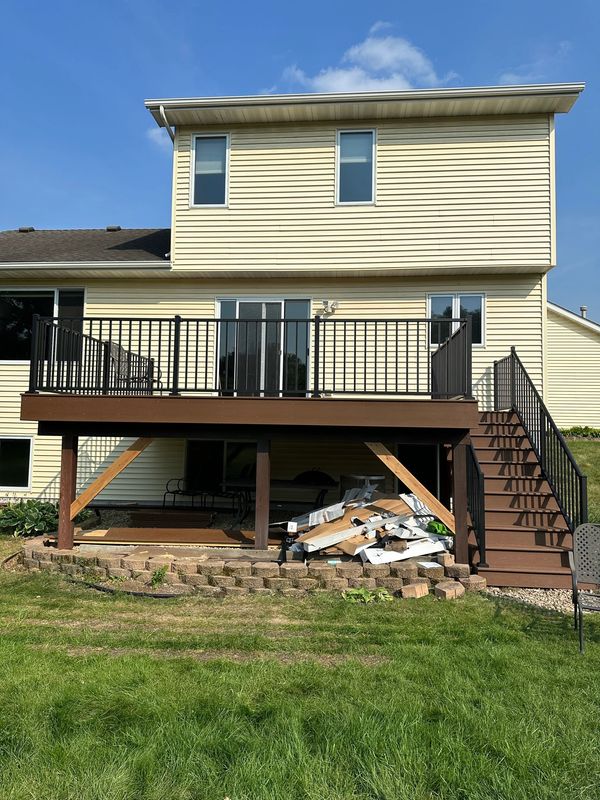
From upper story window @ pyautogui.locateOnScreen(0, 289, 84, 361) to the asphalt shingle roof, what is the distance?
2.32 ft

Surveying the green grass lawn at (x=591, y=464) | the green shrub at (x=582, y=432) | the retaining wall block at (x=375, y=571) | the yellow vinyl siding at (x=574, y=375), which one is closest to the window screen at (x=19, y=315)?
the retaining wall block at (x=375, y=571)

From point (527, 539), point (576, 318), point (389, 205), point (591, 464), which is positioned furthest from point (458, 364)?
point (576, 318)

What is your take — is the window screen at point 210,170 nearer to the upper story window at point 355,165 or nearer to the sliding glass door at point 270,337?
the sliding glass door at point 270,337

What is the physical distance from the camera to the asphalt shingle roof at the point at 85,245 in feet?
35.7

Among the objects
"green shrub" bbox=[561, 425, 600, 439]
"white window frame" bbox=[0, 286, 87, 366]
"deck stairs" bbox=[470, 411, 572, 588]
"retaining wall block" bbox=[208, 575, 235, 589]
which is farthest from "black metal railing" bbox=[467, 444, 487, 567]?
"green shrub" bbox=[561, 425, 600, 439]

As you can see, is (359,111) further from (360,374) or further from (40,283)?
(40,283)

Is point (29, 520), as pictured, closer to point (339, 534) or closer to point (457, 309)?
point (339, 534)

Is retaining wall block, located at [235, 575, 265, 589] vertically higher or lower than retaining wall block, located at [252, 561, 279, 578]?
lower

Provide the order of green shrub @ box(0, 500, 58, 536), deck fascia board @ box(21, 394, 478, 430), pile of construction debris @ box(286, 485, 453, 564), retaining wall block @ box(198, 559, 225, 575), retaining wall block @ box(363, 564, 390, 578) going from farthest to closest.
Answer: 1. green shrub @ box(0, 500, 58, 536)
2. deck fascia board @ box(21, 394, 478, 430)
3. pile of construction debris @ box(286, 485, 453, 564)
4. retaining wall block @ box(198, 559, 225, 575)
5. retaining wall block @ box(363, 564, 390, 578)

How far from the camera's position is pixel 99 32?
1399 centimetres

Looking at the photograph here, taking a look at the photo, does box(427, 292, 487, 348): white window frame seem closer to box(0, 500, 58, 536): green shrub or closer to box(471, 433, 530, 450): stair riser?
box(471, 433, 530, 450): stair riser

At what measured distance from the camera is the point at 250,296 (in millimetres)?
10602

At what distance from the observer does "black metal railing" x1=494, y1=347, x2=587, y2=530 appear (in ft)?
21.9

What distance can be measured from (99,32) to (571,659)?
54.2ft
